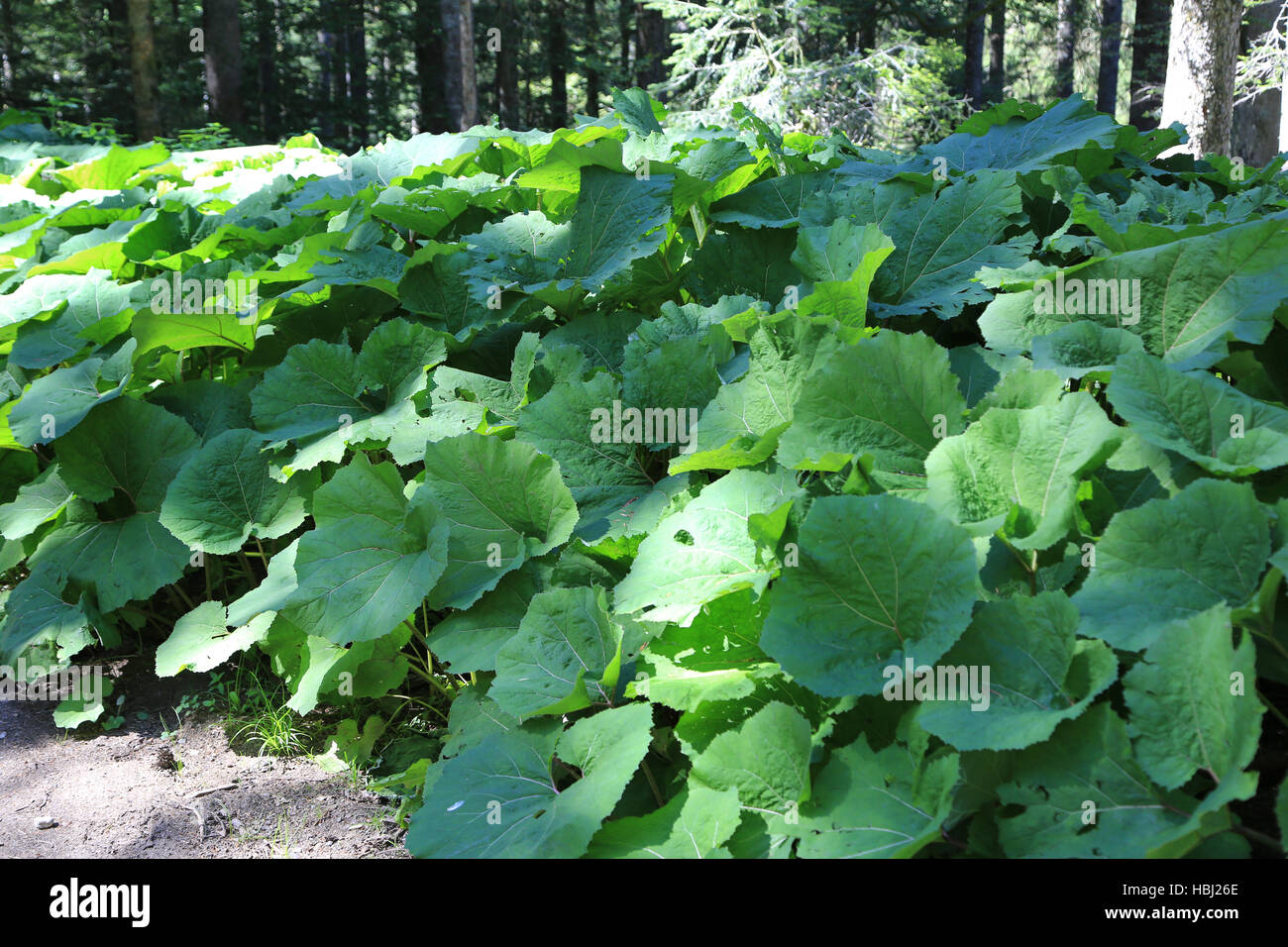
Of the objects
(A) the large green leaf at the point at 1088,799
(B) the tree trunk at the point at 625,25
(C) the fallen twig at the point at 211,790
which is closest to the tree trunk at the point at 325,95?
(B) the tree trunk at the point at 625,25

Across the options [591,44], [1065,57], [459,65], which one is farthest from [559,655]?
[1065,57]

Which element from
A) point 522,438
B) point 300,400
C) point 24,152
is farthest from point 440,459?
point 24,152

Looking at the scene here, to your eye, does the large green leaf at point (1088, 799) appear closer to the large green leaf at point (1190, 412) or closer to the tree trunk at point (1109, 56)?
the large green leaf at point (1190, 412)

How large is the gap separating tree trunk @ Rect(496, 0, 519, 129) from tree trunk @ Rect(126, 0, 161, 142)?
24.6ft

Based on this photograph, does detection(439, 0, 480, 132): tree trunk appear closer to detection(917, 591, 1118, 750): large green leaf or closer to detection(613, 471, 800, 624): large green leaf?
detection(613, 471, 800, 624): large green leaf

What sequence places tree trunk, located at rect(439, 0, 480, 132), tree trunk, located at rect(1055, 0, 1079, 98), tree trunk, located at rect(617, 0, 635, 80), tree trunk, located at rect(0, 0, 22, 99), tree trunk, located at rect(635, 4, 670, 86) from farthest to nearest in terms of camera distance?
tree trunk, located at rect(617, 0, 635, 80) < tree trunk, located at rect(1055, 0, 1079, 98) < tree trunk, located at rect(635, 4, 670, 86) < tree trunk, located at rect(0, 0, 22, 99) < tree trunk, located at rect(439, 0, 480, 132)

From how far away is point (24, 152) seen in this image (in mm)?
5492

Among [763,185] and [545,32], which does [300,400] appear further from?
[545,32]

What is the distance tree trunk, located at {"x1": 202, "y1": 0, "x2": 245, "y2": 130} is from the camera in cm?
1249

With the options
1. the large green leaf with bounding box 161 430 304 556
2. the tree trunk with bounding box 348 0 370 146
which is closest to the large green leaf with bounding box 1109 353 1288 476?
the large green leaf with bounding box 161 430 304 556

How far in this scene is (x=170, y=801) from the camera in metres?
2.23

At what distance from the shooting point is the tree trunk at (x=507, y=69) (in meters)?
18.8
